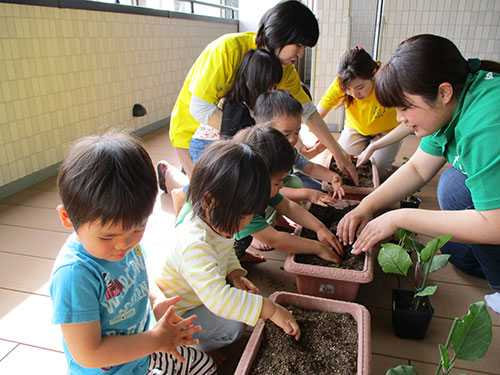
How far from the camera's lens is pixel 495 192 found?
43.8 inches

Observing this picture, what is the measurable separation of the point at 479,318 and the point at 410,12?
4.53 meters

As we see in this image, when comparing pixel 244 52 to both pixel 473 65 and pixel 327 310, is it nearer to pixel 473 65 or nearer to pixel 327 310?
pixel 473 65

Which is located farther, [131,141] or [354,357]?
Answer: [354,357]

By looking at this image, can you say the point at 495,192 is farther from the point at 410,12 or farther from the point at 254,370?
the point at 410,12

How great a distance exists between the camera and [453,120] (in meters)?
1.24

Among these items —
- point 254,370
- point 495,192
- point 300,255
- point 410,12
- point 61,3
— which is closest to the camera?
point 254,370

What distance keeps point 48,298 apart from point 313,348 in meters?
1.03

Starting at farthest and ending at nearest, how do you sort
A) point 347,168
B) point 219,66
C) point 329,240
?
1. point 347,168
2. point 219,66
3. point 329,240

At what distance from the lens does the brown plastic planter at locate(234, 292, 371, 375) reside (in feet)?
3.14

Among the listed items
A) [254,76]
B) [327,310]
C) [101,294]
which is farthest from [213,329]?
[254,76]

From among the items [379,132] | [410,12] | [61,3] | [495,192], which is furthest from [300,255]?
[410,12]

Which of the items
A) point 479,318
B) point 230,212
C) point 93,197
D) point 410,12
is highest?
point 410,12

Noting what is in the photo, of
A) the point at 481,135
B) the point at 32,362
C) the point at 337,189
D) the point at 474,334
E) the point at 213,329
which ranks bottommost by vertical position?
the point at 32,362

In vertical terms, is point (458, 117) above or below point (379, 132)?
above
